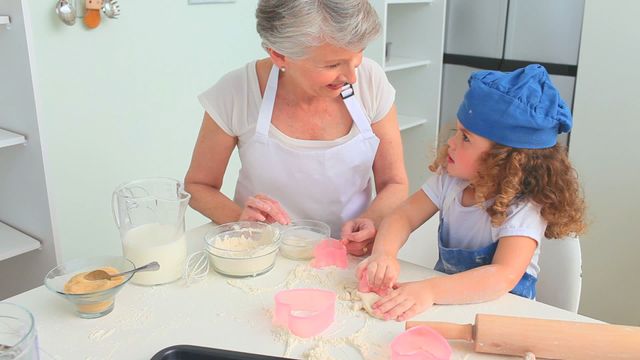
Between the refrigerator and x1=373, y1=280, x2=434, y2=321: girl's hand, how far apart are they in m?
1.48

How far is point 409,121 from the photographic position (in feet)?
10.8

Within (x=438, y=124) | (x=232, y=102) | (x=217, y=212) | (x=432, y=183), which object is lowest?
(x=438, y=124)

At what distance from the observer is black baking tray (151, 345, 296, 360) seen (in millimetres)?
911

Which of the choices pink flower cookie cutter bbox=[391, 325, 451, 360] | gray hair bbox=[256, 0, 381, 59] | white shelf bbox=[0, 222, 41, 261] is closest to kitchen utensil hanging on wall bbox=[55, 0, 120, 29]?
white shelf bbox=[0, 222, 41, 261]

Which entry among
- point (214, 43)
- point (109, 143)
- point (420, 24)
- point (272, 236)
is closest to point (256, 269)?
point (272, 236)

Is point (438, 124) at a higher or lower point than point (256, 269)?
lower

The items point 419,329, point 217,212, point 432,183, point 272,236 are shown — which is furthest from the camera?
point 217,212

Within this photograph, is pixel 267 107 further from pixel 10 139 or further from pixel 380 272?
pixel 10 139

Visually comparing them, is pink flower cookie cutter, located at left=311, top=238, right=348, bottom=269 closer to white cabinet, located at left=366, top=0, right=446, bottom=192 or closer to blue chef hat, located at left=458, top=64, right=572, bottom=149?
blue chef hat, located at left=458, top=64, right=572, bottom=149

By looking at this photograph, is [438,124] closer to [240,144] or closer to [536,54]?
[536,54]

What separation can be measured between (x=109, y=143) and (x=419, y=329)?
5.89ft

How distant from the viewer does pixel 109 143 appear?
2398 millimetres

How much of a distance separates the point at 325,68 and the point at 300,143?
0.27 m

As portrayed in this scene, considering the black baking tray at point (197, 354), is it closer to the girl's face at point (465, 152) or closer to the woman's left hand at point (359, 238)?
the woman's left hand at point (359, 238)
